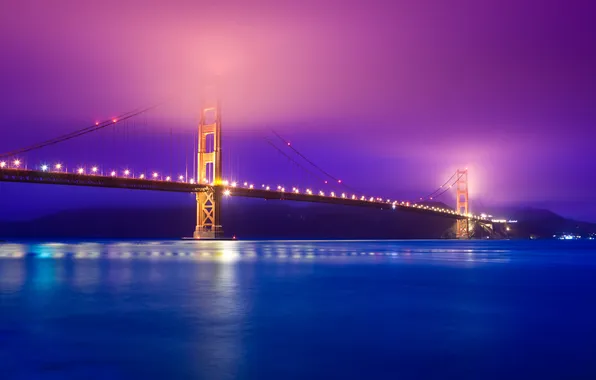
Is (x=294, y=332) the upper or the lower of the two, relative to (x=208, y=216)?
lower

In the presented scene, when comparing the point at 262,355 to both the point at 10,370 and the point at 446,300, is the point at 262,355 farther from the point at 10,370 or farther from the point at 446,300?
the point at 446,300

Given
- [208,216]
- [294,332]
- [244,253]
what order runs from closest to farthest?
1. [294,332]
2. [244,253]
3. [208,216]

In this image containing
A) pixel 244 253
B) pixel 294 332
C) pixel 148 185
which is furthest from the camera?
pixel 148 185

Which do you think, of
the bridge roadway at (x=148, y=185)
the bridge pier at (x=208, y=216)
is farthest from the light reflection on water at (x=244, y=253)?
the bridge pier at (x=208, y=216)

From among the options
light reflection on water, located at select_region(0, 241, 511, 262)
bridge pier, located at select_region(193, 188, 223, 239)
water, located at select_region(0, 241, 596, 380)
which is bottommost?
water, located at select_region(0, 241, 596, 380)

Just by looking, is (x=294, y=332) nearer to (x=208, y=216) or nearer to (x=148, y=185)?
(x=148, y=185)

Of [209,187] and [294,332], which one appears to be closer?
[294,332]

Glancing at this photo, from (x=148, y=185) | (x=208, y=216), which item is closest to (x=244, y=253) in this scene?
(x=148, y=185)

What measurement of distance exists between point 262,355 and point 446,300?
496cm

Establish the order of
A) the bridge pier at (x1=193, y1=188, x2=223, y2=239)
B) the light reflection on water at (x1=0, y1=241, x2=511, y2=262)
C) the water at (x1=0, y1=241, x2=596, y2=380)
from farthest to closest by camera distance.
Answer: the bridge pier at (x1=193, y1=188, x2=223, y2=239) → the light reflection on water at (x1=0, y1=241, x2=511, y2=262) → the water at (x1=0, y1=241, x2=596, y2=380)

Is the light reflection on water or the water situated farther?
the light reflection on water

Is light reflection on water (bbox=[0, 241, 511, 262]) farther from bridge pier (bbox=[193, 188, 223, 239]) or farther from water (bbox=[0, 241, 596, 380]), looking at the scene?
bridge pier (bbox=[193, 188, 223, 239])

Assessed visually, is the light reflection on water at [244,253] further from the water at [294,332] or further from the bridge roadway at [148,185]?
the water at [294,332]

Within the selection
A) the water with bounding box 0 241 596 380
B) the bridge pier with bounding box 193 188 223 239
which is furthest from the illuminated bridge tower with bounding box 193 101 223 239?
the water with bounding box 0 241 596 380
